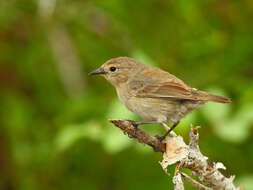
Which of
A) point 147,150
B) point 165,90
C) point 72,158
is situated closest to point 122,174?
point 72,158

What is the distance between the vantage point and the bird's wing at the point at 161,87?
6.12 metres

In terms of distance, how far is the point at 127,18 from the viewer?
28.0ft

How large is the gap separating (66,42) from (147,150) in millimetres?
2510

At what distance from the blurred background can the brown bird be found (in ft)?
2.22

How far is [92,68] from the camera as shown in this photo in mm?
8719

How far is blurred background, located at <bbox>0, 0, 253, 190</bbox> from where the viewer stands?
26.0 ft

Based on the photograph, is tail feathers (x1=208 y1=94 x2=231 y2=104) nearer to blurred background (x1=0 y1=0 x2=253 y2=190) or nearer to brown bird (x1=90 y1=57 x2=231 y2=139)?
brown bird (x1=90 y1=57 x2=231 y2=139)

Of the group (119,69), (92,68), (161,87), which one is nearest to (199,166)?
(161,87)

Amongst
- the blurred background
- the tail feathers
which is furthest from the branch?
the blurred background

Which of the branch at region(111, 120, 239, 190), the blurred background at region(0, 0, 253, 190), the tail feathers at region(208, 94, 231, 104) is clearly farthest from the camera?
the blurred background at region(0, 0, 253, 190)

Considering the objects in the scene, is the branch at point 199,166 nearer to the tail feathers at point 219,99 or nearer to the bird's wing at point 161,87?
the tail feathers at point 219,99

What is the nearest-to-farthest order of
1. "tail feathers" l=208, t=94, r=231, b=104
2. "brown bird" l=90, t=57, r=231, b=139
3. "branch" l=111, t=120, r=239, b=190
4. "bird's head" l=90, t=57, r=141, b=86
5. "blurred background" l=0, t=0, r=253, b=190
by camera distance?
"branch" l=111, t=120, r=239, b=190, "tail feathers" l=208, t=94, r=231, b=104, "brown bird" l=90, t=57, r=231, b=139, "bird's head" l=90, t=57, r=141, b=86, "blurred background" l=0, t=0, r=253, b=190

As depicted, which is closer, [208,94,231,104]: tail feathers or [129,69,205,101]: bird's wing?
[208,94,231,104]: tail feathers

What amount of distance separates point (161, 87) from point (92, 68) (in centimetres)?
242
